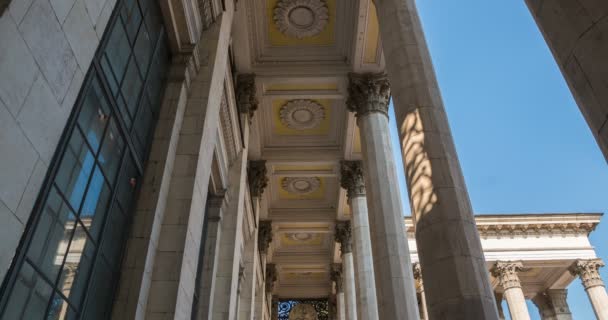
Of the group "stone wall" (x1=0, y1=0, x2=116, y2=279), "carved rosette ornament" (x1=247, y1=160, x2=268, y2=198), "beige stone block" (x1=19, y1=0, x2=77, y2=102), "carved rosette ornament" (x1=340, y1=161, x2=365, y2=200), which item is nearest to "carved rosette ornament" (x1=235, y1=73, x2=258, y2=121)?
"carved rosette ornament" (x1=247, y1=160, x2=268, y2=198)

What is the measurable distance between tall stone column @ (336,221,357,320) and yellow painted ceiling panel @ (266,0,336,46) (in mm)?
9008

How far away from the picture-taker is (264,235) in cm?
1964

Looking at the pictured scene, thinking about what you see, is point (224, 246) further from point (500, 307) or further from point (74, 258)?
point (500, 307)

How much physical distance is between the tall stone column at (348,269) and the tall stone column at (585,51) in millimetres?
16383

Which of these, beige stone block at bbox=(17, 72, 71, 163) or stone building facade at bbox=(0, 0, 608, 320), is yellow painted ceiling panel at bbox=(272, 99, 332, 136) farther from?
beige stone block at bbox=(17, 72, 71, 163)

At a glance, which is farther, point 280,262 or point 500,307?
point 500,307

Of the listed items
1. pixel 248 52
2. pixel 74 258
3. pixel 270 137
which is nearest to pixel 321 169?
pixel 270 137

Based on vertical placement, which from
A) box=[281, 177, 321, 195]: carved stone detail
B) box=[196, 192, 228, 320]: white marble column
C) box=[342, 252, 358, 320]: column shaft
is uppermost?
box=[281, 177, 321, 195]: carved stone detail

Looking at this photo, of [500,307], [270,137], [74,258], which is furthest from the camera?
[500,307]

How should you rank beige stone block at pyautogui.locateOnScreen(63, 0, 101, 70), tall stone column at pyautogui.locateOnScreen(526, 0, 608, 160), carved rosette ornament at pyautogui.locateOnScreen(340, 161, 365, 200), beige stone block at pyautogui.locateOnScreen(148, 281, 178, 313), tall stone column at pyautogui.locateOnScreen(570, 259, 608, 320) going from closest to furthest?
1. tall stone column at pyautogui.locateOnScreen(526, 0, 608, 160)
2. beige stone block at pyautogui.locateOnScreen(63, 0, 101, 70)
3. beige stone block at pyautogui.locateOnScreen(148, 281, 178, 313)
4. carved rosette ornament at pyautogui.locateOnScreen(340, 161, 365, 200)
5. tall stone column at pyautogui.locateOnScreen(570, 259, 608, 320)

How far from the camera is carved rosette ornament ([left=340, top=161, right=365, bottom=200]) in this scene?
52.0 ft

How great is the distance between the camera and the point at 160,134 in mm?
6684

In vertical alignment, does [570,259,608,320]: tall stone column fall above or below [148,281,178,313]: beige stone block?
above

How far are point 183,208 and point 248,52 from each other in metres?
7.69
